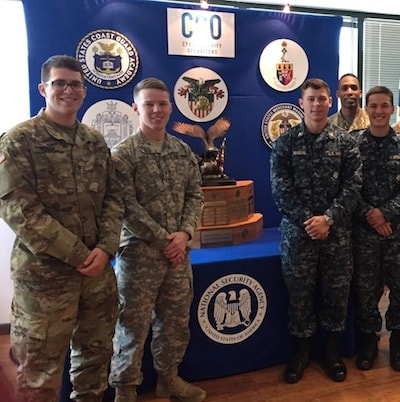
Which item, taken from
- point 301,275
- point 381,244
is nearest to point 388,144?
point 381,244

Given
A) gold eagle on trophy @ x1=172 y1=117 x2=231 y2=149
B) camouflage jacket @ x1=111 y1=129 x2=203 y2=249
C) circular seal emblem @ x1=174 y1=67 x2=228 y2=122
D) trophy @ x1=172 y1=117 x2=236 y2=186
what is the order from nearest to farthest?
camouflage jacket @ x1=111 y1=129 x2=203 y2=249, trophy @ x1=172 y1=117 x2=236 y2=186, gold eagle on trophy @ x1=172 y1=117 x2=231 y2=149, circular seal emblem @ x1=174 y1=67 x2=228 y2=122

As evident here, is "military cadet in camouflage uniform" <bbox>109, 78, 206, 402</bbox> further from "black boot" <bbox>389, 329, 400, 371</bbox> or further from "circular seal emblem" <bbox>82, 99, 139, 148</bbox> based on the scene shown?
"black boot" <bbox>389, 329, 400, 371</bbox>

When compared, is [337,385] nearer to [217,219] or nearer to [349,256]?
[349,256]

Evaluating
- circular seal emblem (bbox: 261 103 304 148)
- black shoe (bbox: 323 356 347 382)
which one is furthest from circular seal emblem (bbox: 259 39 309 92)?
black shoe (bbox: 323 356 347 382)

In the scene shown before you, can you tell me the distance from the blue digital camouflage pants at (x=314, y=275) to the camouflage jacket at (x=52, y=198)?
3.28 ft

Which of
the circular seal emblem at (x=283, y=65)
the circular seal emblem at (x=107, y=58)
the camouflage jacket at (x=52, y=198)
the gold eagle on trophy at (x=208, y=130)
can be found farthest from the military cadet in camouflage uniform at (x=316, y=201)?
the circular seal emblem at (x=107, y=58)

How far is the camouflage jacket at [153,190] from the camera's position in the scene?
1.90 m

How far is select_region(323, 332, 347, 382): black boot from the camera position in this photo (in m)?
2.41

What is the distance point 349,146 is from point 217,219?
2.90 ft

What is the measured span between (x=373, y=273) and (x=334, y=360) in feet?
1.70

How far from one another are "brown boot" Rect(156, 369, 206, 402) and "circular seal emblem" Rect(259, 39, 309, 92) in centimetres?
221

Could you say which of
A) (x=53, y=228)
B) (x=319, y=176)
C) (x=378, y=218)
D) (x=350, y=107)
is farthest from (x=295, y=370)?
(x=350, y=107)

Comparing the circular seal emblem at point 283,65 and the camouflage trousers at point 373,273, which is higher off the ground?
the circular seal emblem at point 283,65

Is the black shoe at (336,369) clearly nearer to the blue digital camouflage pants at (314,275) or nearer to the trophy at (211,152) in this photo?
the blue digital camouflage pants at (314,275)
